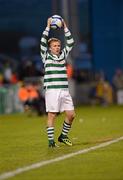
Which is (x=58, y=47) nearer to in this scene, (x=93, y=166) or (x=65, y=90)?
(x=65, y=90)

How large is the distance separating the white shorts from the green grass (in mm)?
652

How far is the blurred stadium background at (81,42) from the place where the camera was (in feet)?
111

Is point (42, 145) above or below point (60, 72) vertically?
below

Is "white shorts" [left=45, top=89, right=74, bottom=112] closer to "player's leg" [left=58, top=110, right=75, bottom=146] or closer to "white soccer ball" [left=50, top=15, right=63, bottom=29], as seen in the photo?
"player's leg" [left=58, top=110, right=75, bottom=146]

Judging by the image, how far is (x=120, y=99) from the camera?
112ft

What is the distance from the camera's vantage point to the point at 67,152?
1212 cm

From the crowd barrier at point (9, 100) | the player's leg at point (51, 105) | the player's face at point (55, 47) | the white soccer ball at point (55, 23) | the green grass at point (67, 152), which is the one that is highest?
the white soccer ball at point (55, 23)

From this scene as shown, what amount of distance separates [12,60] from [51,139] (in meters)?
22.5

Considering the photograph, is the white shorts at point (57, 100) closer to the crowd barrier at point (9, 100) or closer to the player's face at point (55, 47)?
the player's face at point (55, 47)

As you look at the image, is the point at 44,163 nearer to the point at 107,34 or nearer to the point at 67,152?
the point at 67,152

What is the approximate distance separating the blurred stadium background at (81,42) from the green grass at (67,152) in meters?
14.2

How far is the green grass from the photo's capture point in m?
9.73

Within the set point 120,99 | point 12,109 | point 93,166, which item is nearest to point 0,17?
point 120,99

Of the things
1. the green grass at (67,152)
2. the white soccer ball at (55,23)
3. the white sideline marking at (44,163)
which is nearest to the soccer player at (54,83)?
the white soccer ball at (55,23)
